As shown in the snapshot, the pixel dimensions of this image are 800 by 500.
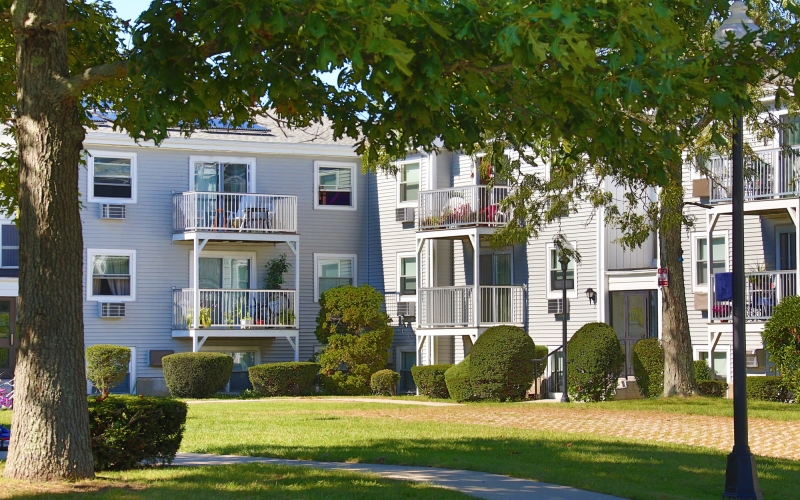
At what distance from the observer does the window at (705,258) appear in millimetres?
28016

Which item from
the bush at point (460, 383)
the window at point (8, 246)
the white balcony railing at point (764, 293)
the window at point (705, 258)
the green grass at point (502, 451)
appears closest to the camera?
the green grass at point (502, 451)

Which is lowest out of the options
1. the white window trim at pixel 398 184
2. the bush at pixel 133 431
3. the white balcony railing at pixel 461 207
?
the bush at pixel 133 431

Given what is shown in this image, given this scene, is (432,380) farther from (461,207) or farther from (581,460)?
(581,460)

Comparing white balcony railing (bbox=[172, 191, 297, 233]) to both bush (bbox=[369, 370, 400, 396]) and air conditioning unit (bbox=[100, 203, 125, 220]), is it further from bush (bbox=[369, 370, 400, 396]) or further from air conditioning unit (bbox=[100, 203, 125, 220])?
bush (bbox=[369, 370, 400, 396])

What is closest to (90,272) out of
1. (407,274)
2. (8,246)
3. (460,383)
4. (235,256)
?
(8,246)

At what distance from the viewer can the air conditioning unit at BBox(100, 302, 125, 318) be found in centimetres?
3306

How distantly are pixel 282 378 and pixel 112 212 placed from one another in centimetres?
726

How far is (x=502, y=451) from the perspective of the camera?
15.0 m

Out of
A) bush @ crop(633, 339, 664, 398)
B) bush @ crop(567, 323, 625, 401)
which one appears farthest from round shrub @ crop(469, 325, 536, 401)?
bush @ crop(633, 339, 664, 398)

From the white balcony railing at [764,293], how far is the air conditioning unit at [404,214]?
1104 centimetres

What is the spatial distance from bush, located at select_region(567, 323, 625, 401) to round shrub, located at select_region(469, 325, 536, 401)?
1.23 meters

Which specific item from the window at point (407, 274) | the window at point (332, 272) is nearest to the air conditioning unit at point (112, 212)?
the window at point (332, 272)

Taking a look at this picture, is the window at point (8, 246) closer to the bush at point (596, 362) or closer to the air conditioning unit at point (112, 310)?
the air conditioning unit at point (112, 310)

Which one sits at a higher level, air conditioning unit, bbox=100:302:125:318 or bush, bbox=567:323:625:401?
air conditioning unit, bbox=100:302:125:318
